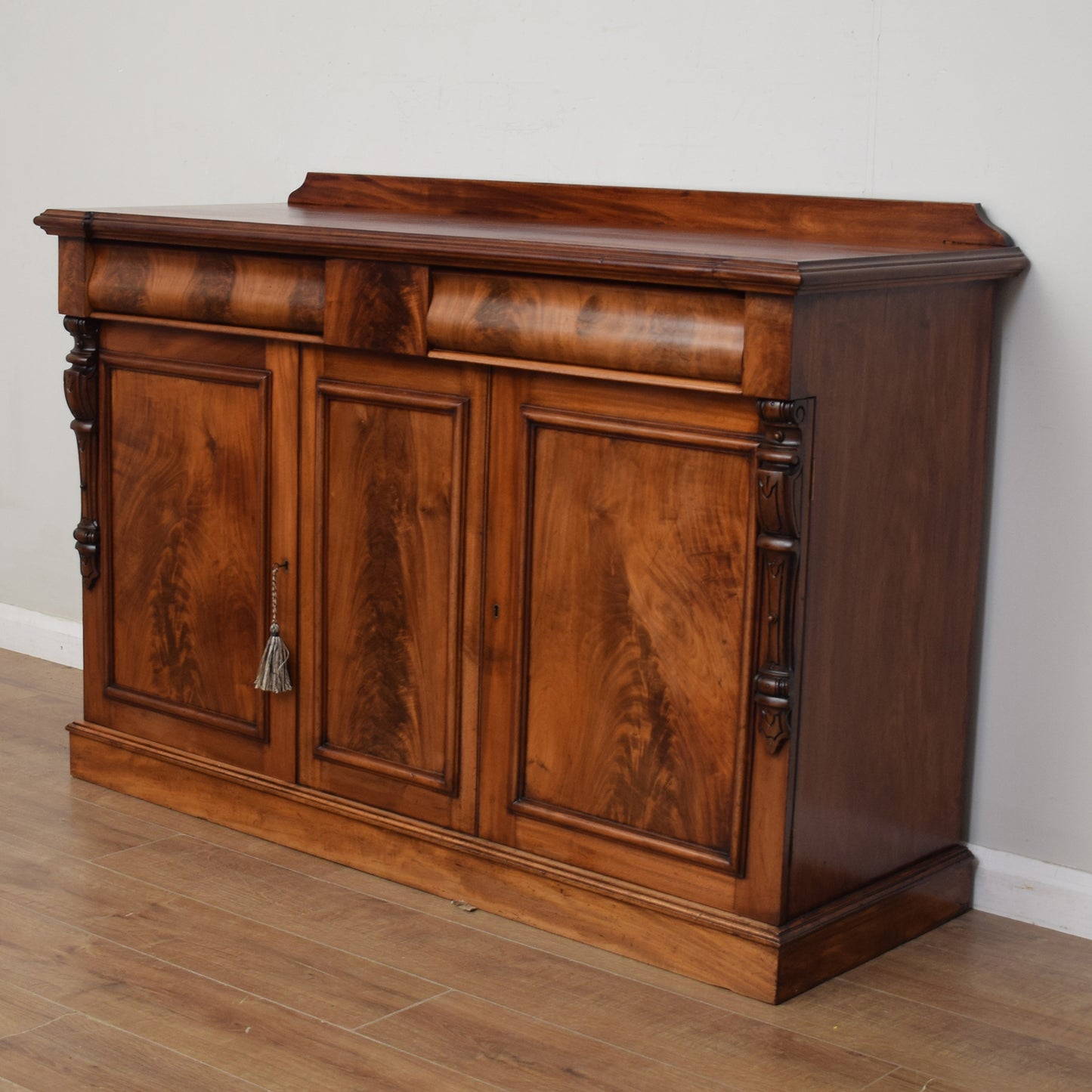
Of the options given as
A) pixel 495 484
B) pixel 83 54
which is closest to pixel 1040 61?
pixel 495 484

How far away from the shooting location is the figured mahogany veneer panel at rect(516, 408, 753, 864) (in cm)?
240

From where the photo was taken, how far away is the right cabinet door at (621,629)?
7.86 ft

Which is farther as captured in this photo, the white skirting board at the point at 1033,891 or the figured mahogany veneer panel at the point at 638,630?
the white skirting board at the point at 1033,891

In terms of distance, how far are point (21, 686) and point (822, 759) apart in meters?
2.21

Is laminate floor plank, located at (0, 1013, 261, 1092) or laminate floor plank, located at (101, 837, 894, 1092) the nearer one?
laminate floor plank, located at (0, 1013, 261, 1092)

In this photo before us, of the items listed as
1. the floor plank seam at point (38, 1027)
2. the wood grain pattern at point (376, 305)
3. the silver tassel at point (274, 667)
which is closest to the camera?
the floor plank seam at point (38, 1027)

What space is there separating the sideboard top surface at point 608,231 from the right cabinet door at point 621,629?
8.2 inches

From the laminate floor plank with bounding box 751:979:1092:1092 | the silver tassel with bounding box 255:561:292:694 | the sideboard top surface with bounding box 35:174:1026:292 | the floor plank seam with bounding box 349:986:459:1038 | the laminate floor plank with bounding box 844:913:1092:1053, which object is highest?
the sideboard top surface with bounding box 35:174:1026:292

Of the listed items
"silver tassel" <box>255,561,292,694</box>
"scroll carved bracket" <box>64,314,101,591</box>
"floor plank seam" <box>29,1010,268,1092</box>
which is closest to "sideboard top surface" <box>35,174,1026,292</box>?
"scroll carved bracket" <box>64,314,101,591</box>

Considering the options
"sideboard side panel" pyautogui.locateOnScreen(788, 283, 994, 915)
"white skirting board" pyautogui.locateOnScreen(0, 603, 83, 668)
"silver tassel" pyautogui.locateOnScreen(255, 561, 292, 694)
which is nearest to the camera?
"sideboard side panel" pyautogui.locateOnScreen(788, 283, 994, 915)

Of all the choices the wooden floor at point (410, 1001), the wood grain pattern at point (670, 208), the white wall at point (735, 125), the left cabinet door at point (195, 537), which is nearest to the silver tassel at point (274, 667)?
the left cabinet door at point (195, 537)

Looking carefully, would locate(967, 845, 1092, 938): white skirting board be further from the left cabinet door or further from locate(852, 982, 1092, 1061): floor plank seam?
the left cabinet door

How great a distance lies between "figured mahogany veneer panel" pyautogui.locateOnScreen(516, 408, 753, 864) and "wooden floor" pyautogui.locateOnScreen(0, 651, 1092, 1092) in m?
0.27

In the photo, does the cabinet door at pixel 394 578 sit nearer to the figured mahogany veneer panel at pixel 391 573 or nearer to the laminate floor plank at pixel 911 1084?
the figured mahogany veneer panel at pixel 391 573
